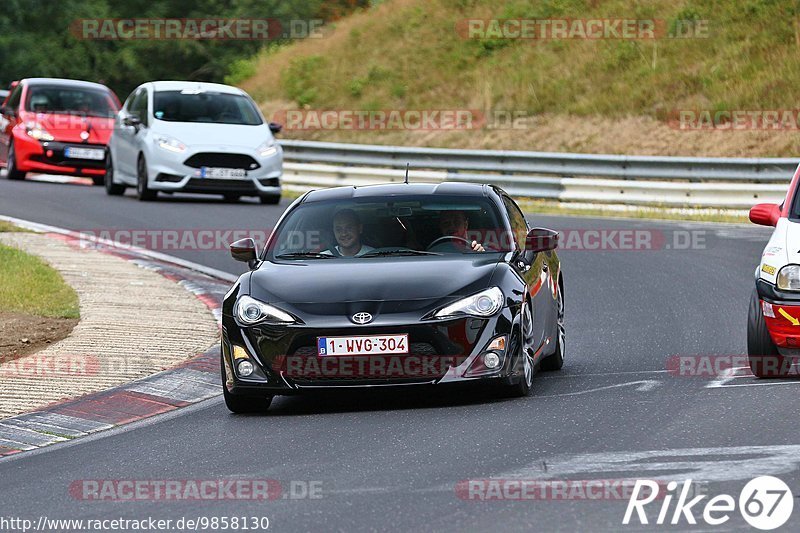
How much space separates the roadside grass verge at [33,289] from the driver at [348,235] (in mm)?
3797

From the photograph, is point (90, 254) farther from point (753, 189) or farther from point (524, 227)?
point (753, 189)

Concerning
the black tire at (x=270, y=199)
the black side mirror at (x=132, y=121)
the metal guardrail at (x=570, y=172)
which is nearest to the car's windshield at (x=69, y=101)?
the metal guardrail at (x=570, y=172)

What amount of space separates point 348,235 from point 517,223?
1309mm

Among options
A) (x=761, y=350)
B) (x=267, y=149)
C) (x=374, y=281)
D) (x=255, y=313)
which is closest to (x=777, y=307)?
(x=761, y=350)

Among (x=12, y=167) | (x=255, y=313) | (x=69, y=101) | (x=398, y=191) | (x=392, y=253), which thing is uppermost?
(x=398, y=191)

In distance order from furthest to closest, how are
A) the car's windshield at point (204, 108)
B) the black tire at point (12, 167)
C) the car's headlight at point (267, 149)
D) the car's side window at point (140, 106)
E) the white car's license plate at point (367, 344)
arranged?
the black tire at point (12, 167) → the car's side window at point (140, 106) → the car's windshield at point (204, 108) → the car's headlight at point (267, 149) → the white car's license plate at point (367, 344)

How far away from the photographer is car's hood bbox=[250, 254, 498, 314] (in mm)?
9438

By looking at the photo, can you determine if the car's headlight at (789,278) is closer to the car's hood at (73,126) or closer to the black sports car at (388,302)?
the black sports car at (388,302)

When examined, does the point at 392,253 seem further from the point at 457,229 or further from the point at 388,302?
the point at 388,302

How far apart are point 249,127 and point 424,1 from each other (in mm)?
17232

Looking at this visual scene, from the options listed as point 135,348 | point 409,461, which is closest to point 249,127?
point 135,348

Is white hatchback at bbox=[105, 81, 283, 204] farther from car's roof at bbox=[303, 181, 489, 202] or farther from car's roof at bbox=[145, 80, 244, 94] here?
car's roof at bbox=[303, 181, 489, 202]

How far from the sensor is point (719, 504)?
6.53 m

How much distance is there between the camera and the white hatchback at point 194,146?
78.3 ft
